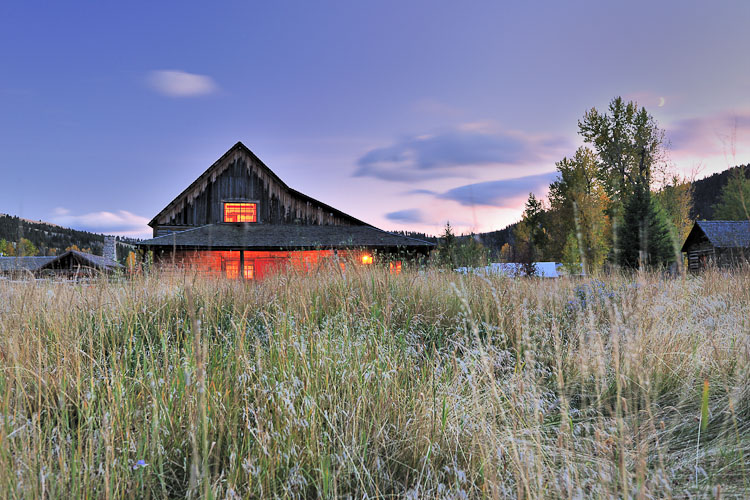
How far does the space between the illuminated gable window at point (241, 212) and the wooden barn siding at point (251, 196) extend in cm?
26

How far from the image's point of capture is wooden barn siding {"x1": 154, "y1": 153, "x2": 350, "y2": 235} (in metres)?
20.5

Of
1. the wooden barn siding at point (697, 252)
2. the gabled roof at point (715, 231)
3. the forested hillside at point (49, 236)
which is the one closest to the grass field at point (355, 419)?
the gabled roof at point (715, 231)

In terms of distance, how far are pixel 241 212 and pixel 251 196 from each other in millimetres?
982

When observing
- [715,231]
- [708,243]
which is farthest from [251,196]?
[708,243]

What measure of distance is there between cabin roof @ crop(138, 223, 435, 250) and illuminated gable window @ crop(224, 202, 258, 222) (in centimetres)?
74

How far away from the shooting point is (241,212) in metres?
21.0

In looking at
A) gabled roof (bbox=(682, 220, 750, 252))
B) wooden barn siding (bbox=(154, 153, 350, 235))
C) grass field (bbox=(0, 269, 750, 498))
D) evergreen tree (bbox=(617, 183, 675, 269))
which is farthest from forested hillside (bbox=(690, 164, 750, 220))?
grass field (bbox=(0, 269, 750, 498))

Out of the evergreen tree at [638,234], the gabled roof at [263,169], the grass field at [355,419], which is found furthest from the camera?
→ the evergreen tree at [638,234]

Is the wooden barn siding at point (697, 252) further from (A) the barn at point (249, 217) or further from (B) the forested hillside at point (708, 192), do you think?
(B) the forested hillside at point (708, 192)

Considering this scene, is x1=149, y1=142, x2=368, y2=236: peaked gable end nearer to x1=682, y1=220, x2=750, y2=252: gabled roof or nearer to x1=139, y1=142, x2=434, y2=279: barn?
x1=139, y1=142, x2=434, y2=279: barn

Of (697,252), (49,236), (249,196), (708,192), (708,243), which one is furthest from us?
(49,236)

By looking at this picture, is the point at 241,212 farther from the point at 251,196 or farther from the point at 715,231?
the point at 715,231

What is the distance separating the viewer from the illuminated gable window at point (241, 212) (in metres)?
20.9

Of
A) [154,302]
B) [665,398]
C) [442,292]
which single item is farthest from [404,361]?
[154,302]
